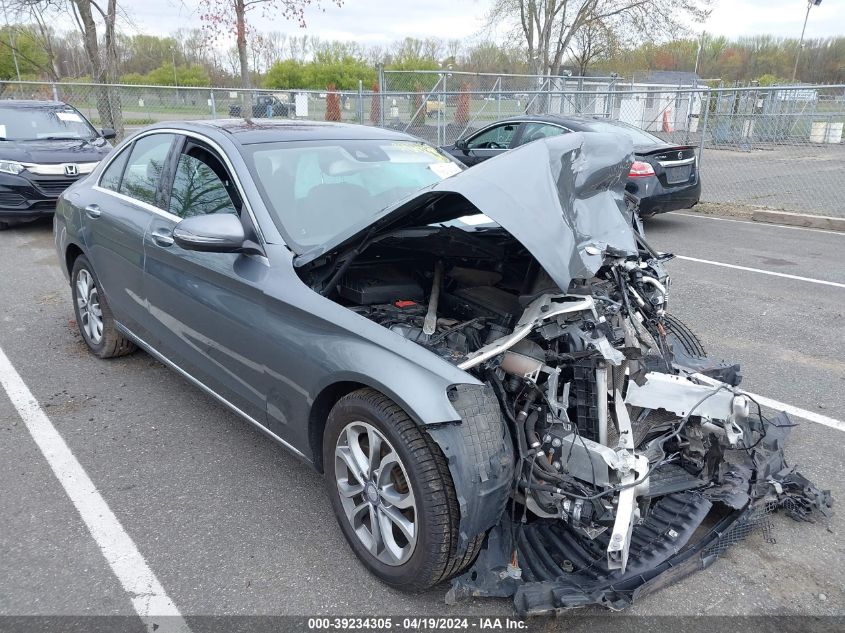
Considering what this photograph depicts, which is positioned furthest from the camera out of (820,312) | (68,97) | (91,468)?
(68,97)

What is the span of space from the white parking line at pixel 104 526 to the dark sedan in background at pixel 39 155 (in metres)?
5.65

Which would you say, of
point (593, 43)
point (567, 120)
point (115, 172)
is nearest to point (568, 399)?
point (115, 172)

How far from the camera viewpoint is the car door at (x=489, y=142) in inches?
390

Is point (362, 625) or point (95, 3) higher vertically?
point (95, 3)

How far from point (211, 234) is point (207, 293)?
457 mm

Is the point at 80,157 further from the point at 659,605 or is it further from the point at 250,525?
the point at 659,605

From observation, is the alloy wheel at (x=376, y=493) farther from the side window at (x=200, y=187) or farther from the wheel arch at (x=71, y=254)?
the wheel arch at (x=71, y=254)

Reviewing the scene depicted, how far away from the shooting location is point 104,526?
2973mm

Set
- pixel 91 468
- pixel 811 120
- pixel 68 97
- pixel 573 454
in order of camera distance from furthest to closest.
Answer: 1. pixel 68 97
2. pixel 811 120
3. pixel 91 468
4. pixel 573 454

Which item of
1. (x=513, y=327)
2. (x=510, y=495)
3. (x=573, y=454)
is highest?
(x=513, y=327)

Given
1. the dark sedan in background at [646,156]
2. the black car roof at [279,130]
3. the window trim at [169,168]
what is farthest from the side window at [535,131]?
the window trim at [169,168]

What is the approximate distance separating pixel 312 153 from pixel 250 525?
6.43 feet

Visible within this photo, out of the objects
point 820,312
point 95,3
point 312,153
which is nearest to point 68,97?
point 95,3

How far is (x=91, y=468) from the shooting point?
3.43m
